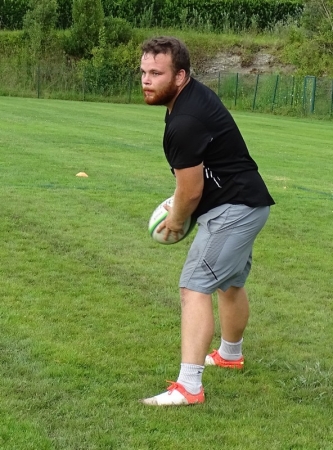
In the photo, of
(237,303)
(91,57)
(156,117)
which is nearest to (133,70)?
(91,57)

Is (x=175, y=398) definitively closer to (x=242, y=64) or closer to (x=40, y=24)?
(x=40, y=24)

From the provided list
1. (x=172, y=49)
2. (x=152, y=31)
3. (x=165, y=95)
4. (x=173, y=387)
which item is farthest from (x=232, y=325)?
(x=152, y=31)

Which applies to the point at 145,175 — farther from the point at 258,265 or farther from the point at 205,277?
the point at 205,277

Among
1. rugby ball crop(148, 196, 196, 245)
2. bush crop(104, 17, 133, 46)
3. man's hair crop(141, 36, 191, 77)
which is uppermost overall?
man's hair crop(141, 36, 191, 77)

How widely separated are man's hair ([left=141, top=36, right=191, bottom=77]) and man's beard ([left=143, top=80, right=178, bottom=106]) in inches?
3.3

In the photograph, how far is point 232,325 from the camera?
505 centimetres

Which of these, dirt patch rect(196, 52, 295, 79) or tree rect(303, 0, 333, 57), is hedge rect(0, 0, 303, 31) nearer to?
dirt patch rect(196, 52, 295, 79)

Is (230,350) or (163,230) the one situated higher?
(163,230)

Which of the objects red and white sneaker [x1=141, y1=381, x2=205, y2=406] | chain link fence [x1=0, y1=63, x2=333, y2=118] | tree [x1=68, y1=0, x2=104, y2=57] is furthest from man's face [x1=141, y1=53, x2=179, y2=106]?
tree [x1=68, y1=0, x2=104, y2=57]

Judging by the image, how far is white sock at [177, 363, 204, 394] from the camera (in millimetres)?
4445

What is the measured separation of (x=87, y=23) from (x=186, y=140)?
48.8m

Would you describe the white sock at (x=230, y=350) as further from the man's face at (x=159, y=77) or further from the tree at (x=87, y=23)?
the tree at (x=87, y=23)

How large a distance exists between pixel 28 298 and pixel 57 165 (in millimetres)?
7540

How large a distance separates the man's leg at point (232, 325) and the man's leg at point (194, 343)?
1.61 ft
